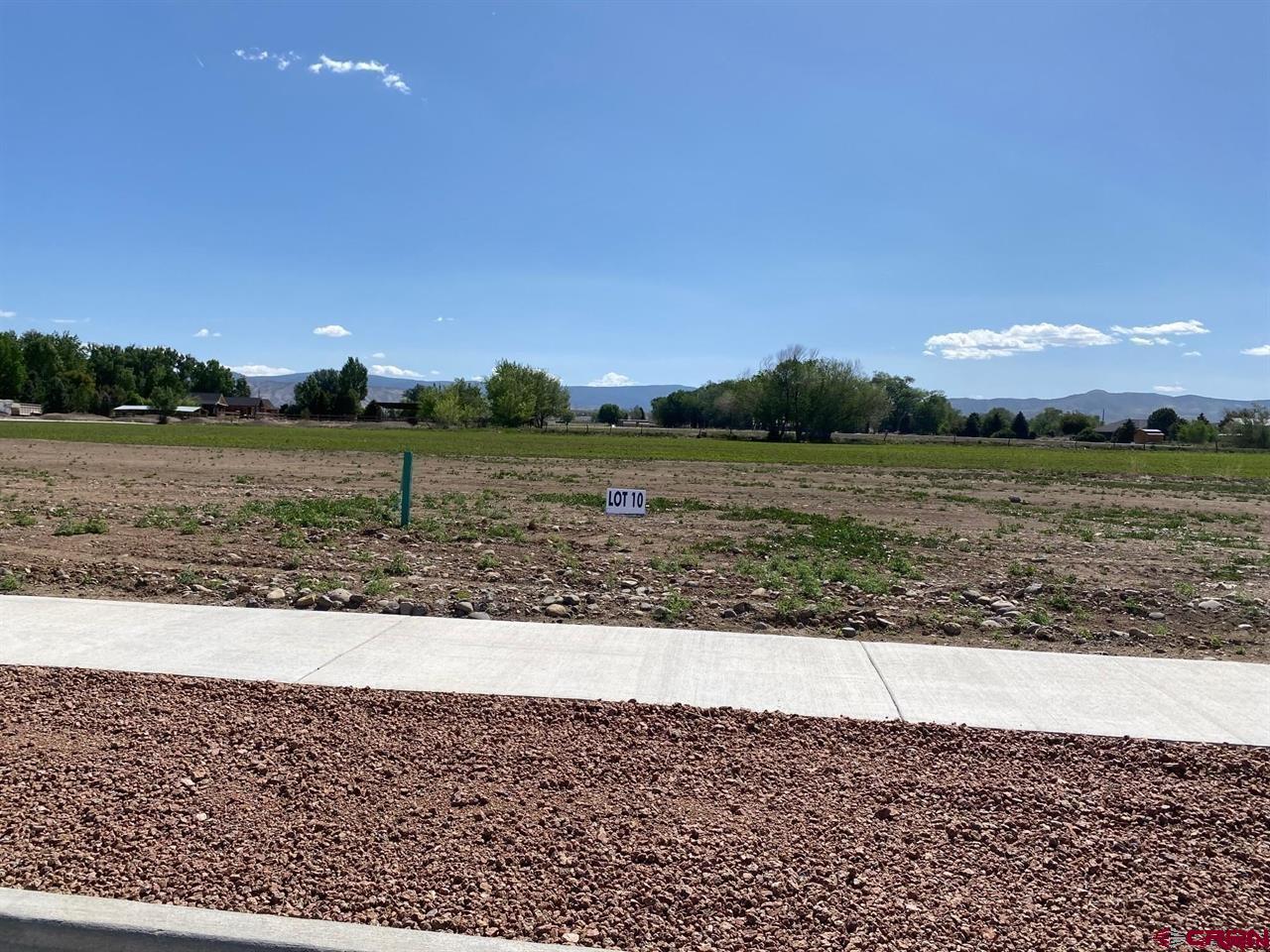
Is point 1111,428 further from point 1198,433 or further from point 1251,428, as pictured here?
point 1251,428

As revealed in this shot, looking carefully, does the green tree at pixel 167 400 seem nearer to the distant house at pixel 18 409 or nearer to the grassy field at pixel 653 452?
the distant house at pixel 18 409

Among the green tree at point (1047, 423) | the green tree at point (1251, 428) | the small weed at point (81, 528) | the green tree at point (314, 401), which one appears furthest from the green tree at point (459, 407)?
the small weed at point (81, 528)

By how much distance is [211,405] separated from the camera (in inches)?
6594

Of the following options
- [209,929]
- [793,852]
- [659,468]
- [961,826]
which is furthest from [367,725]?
[659,468]

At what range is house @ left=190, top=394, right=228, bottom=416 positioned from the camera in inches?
6304

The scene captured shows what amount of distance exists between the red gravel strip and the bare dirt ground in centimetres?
292

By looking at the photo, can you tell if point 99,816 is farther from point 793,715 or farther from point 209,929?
point 793,715

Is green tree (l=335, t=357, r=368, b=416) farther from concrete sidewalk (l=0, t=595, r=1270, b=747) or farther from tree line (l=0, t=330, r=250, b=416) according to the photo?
concrete sidewalk (l=0, t=595, r=1270, b=747)

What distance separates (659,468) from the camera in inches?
1276

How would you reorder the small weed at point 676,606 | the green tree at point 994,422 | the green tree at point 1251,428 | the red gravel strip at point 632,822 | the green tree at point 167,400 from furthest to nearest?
the green tree at point 994,422, the green tree at point 167,400, the green tree at point 1251,428, the small weed at point 676,606, the red gravel strip at point 632,822

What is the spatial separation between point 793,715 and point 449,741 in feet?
6.26

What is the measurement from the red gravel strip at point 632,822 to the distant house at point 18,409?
129864 millimetres

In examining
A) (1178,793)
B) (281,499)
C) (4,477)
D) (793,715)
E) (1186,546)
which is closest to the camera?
(1178,793)

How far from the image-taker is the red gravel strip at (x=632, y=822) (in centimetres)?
337
